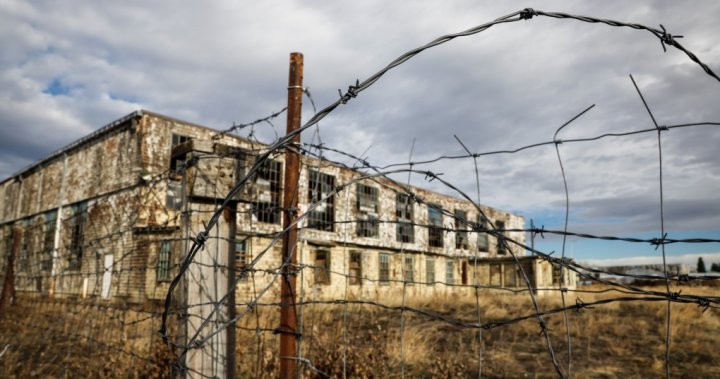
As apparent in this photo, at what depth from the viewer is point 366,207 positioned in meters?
21.4

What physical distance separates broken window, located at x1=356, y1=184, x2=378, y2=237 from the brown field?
9.25 m

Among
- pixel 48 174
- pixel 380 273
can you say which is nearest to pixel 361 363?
pixel 380 273

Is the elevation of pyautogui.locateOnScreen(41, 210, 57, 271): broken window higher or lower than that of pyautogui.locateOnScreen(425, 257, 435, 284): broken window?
higher

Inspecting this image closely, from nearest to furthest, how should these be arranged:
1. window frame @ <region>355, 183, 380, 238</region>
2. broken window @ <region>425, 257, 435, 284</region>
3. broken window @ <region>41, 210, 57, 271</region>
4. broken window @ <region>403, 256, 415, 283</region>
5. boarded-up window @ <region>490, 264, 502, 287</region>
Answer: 1. broken window @ <region>41, 210, 57, 271</region>
2. window frame @ <region>355, 183, 380, 238</region>
3. broken window @ <region>403, 256, 415, 283</region>
4. broken window @ <region>425, 257, 435, 284</region>
5. boarded-up window @ <region>490, 264, 502, 287</region>

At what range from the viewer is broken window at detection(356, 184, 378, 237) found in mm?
21078

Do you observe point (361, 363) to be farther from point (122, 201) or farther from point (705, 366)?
point (122, 201)

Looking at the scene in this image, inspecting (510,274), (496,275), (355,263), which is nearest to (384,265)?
(355,263)

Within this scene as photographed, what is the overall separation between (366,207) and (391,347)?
1507 centimetres

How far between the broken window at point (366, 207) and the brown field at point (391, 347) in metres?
9.25

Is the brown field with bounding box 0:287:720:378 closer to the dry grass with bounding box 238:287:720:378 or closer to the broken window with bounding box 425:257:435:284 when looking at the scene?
the dry grass with bounding box 238:287:720:378

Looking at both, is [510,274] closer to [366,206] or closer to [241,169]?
[366,206]

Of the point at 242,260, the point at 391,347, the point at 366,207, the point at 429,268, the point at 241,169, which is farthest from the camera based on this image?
the point at 429,268

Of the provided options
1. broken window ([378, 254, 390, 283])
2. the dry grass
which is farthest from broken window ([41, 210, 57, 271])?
the dry grass

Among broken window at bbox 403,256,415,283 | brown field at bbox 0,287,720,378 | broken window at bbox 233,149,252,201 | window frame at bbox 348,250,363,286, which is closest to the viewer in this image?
broken window at bbox 233,149,252,201
